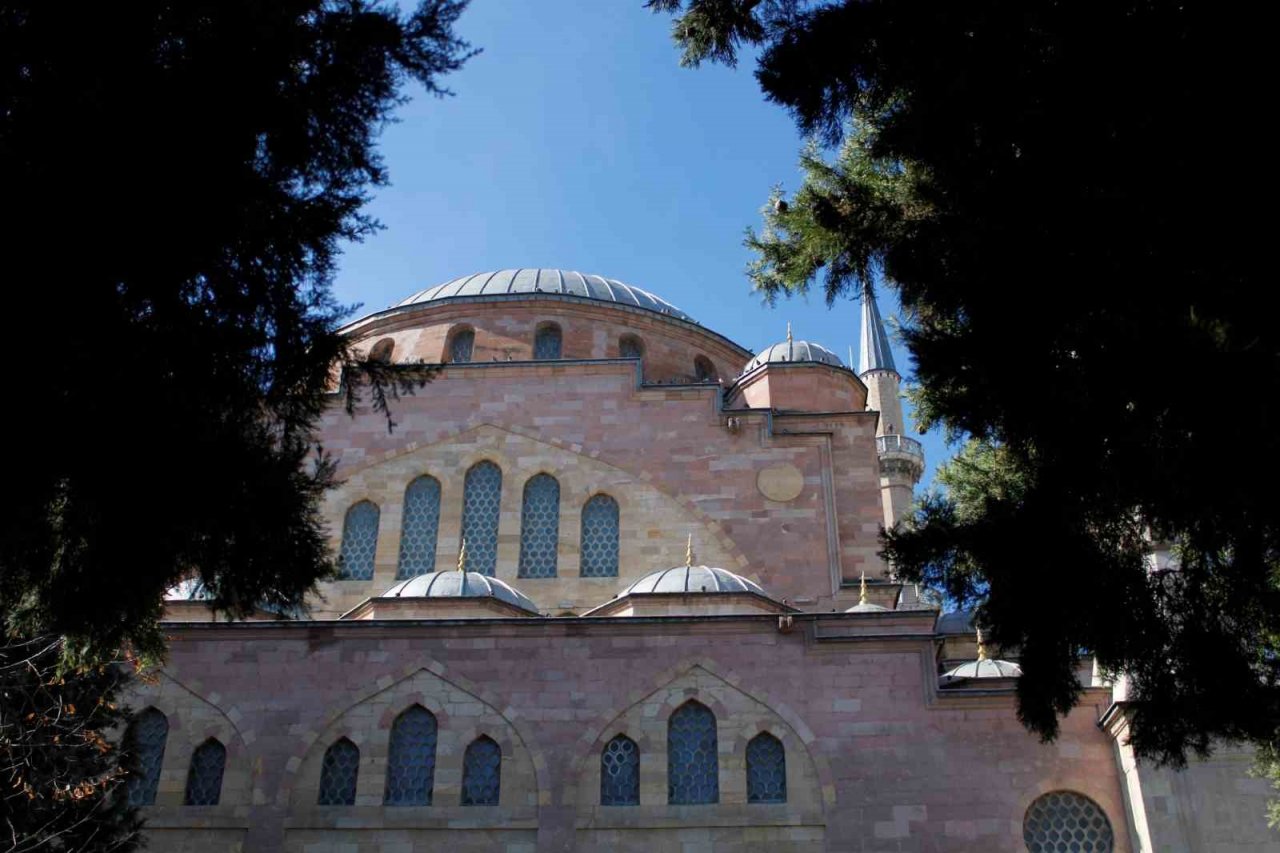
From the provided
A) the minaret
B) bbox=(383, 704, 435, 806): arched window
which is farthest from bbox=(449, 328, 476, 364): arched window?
the minaret

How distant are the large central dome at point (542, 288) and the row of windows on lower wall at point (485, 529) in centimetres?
550

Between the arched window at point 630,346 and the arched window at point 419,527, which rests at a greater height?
the arched window at point 630,346

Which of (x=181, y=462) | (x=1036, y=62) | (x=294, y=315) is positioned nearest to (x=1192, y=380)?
(x=1036, y=62)

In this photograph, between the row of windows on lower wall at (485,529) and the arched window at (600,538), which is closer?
the arched window at (600,538)

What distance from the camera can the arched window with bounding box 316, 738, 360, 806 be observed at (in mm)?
12938

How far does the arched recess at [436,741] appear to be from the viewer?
1279 cm

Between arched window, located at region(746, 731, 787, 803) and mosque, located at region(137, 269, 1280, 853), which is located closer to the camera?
mosque, located at region(137, 269, 1280, 853)

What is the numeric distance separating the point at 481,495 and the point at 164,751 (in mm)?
5478

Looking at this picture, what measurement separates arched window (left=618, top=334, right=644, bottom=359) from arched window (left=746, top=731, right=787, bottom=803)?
32.1 ft

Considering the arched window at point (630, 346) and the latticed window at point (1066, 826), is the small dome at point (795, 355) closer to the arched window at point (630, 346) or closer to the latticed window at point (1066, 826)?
the arched window at point (630, 346)

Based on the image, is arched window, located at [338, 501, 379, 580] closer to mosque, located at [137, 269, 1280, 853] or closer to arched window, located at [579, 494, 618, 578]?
mosque, located at [137, 269, 1280, 853]

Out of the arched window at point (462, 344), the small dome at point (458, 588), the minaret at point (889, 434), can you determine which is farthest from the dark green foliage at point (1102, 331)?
the minaret at point (889, 434)

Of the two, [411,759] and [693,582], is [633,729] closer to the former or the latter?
[693,582]

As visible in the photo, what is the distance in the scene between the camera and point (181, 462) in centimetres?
673
